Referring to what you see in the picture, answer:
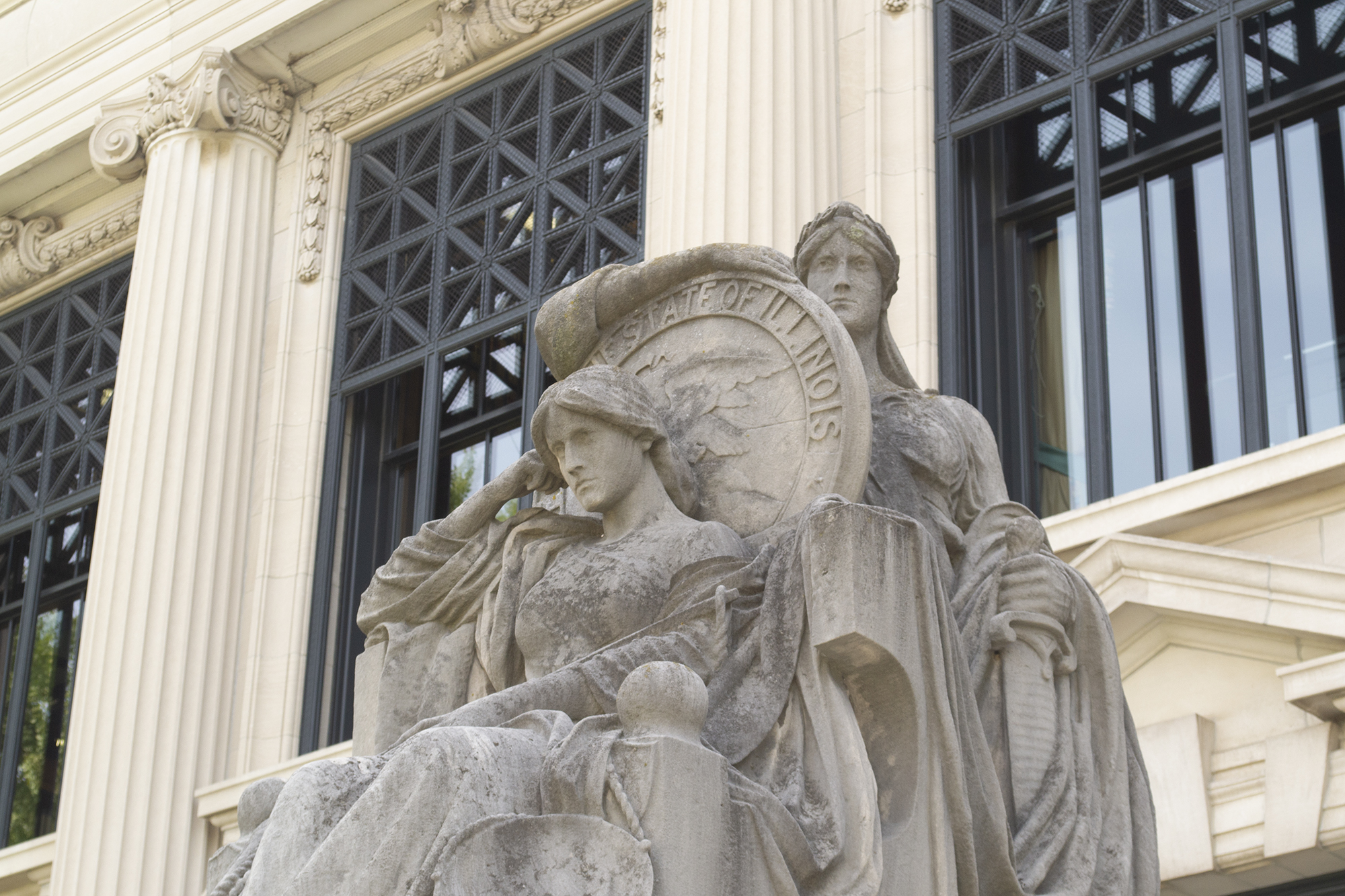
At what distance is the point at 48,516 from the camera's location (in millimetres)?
19812

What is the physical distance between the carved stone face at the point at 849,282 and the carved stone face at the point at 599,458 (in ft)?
3.26

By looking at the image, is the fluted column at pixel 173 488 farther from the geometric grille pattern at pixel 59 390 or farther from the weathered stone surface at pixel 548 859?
the weathered stone surface at pixel 548 859

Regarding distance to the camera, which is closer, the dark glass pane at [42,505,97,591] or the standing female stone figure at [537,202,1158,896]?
the standing female stone figure at [537,202,1158,896]

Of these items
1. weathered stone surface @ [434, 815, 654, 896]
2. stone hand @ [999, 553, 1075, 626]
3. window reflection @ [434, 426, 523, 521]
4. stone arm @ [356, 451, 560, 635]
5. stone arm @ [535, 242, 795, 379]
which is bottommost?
weathered stone surface @ [434, 815, 654, 896]

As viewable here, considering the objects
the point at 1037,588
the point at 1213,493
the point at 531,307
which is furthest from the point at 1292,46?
the point at 1037,588

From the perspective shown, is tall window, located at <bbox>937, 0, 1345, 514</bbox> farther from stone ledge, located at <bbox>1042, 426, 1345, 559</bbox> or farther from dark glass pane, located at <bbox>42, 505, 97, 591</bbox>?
dark glass pane, located at <bbox>42, 505, 97, 591</bbox>

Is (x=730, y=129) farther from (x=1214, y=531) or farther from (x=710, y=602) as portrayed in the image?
(x=710, y=602)

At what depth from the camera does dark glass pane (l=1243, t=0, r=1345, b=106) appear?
1225cm

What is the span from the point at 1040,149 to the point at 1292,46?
1.84 m

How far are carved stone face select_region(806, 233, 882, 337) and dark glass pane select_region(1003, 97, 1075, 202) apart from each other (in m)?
6.71

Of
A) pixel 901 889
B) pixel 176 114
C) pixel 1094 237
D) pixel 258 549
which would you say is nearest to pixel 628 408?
pixel 901 889

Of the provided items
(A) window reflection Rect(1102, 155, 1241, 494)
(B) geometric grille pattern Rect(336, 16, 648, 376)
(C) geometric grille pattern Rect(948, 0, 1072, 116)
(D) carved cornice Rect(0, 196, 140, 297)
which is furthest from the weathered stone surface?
(D) carved cornice Rect(0, 196, 140, 297)

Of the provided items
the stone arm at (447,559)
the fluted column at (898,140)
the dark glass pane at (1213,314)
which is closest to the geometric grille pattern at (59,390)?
the fluted column at (898,140)

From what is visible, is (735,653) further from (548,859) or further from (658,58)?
(658,58)
